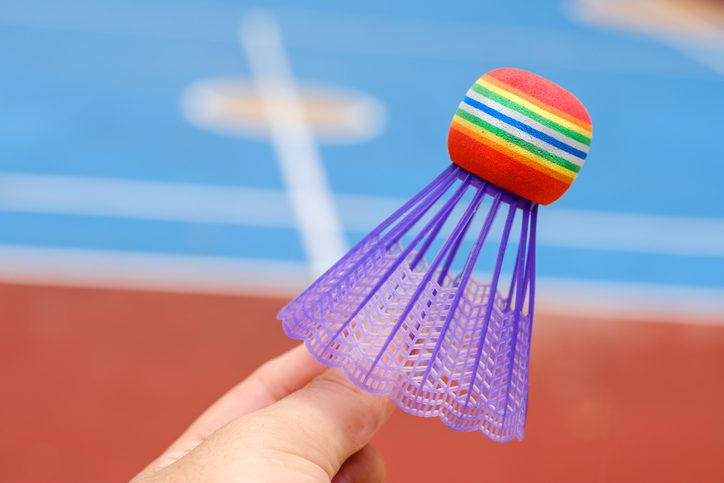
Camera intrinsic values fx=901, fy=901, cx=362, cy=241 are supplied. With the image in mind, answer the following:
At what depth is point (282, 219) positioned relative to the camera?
11.6ft

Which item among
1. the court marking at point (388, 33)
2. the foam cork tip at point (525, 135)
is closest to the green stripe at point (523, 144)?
the foam cork tip at point (525, 135)

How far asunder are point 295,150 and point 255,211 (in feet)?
2.13

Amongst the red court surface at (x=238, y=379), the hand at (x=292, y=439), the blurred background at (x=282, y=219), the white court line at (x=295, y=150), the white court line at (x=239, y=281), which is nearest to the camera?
the hand at (x=292, y=439)

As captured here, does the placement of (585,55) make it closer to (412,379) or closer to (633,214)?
(633,214)

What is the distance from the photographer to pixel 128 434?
7.73ft

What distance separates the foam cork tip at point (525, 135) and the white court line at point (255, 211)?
2.73 m

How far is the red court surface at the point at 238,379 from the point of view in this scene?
Result: 2314mm

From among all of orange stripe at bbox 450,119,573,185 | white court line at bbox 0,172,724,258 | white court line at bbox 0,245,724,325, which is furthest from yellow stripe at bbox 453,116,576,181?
white court line at bbox 0,172,724,258

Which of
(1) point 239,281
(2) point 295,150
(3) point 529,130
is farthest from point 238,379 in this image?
(3) point 529,130

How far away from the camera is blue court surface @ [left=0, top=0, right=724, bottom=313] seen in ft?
10.7

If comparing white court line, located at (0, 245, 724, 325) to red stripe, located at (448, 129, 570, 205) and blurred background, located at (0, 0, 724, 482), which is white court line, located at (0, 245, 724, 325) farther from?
red stripe, located at (448, 129, 570, 205)

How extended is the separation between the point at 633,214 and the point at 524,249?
3.23 meters

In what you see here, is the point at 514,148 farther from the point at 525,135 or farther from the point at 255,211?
the point at 255,211

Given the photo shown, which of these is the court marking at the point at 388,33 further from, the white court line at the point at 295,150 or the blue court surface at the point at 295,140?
the white court line at the point at 295,150
